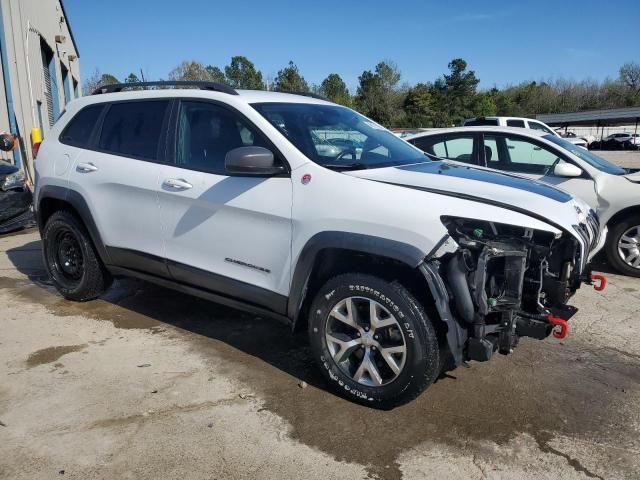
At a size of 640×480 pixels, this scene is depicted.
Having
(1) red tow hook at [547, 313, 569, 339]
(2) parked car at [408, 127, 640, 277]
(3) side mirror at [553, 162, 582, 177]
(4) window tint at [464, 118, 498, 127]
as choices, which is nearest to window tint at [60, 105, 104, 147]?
(1) red tow hook at [547, 313, 569, 339]

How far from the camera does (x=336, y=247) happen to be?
3104 mm

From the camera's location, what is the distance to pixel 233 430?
9.92 feet

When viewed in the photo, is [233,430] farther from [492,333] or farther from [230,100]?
[230,100]

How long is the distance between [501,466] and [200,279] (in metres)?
2.31

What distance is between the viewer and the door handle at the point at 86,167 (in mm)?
4505

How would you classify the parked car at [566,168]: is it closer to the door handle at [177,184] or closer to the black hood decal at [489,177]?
the black hood decal at [489,177]

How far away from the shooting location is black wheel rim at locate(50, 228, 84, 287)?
16.3 ft

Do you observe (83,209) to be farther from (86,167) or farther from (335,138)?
(335,138)

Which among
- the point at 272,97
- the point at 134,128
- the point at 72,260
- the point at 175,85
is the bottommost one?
the point at 72,260

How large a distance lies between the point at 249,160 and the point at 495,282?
1.63 meters

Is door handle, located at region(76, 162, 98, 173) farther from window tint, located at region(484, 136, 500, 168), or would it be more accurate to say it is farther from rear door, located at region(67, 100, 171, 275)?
window tint, located at region(484, 136, 500, 168)

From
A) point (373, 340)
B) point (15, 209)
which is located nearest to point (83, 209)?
point (373, 340)

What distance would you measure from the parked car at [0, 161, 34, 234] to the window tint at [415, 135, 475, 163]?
6251 mm

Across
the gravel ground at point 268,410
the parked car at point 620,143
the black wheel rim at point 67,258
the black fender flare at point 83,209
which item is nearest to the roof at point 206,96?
the black fender flare at point 83,209
